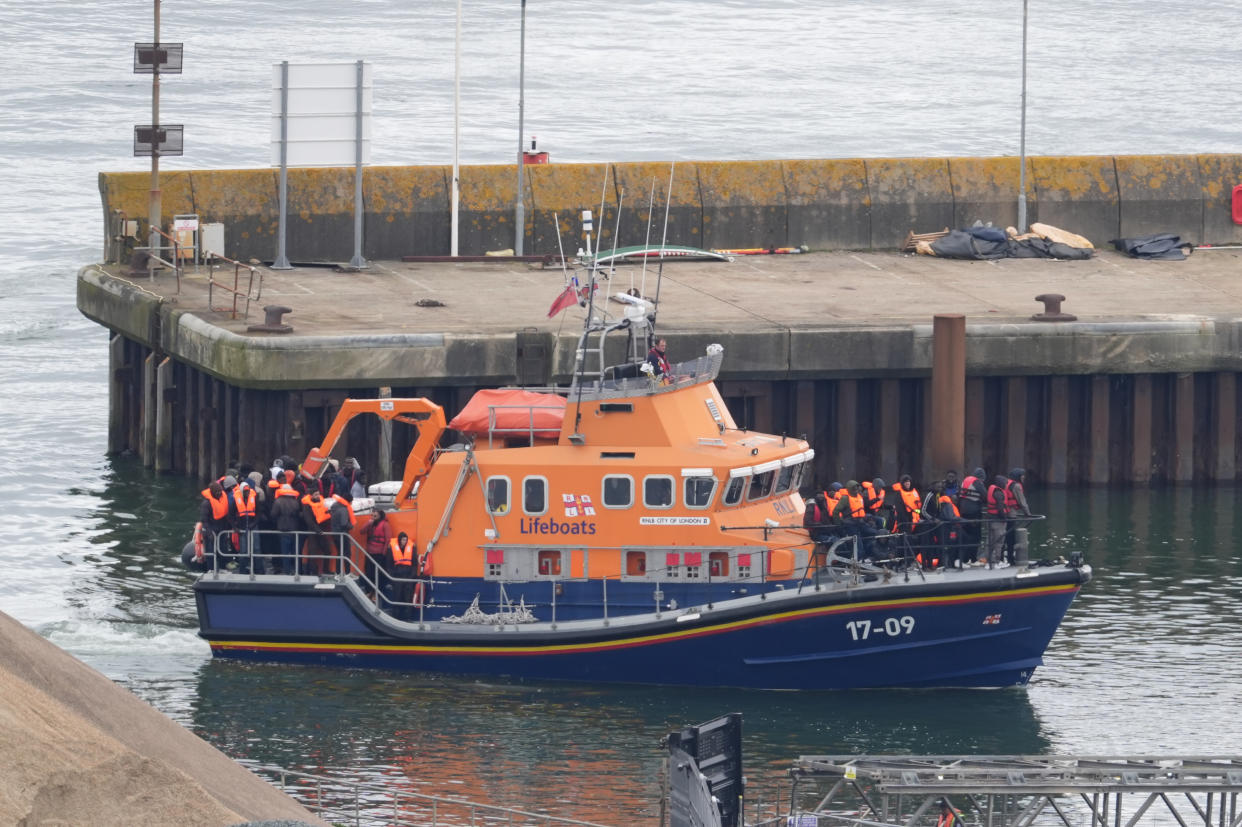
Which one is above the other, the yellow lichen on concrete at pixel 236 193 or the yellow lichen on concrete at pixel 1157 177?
the yellow lichen on concrete at pixel 1157 177

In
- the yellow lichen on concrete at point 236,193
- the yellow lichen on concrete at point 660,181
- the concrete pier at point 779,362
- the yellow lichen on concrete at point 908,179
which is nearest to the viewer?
the concrete pier at point 779,362

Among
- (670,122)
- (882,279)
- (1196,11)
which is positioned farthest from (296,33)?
(882,279)

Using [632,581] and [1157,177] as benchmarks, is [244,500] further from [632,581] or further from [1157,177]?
[1157,177]

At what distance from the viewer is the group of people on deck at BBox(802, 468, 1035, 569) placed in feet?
74.7

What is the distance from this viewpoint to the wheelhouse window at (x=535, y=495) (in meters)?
22.8

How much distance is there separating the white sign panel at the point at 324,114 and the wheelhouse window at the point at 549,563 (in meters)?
12.1

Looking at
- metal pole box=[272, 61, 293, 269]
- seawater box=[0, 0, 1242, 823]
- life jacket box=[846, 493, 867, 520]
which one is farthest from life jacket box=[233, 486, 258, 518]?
metal pole box=[272, 61, 293, 269]

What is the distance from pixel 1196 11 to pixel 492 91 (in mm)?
26674

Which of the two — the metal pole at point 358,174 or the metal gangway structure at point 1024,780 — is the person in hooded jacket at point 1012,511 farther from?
the metal pole at point 358,174

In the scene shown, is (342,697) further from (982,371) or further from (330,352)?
(982,371)

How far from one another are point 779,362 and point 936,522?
788 cm

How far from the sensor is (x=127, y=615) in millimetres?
25516

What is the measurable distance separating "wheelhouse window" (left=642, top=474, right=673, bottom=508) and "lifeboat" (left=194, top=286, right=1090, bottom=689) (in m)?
0.02

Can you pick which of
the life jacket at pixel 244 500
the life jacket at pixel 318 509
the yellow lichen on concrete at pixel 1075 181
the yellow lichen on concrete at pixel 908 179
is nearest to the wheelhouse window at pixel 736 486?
the life jacket at pixel 318 509
